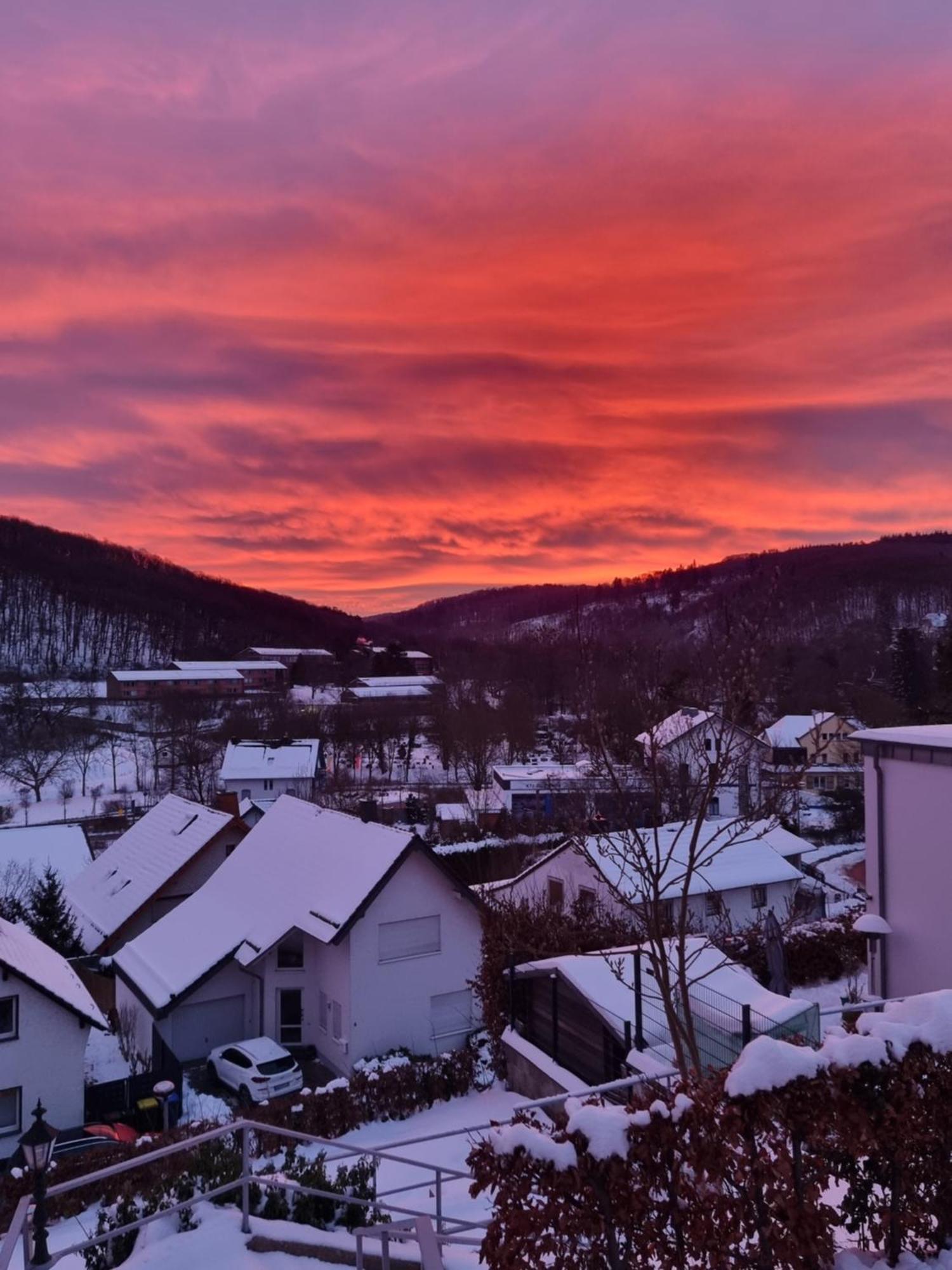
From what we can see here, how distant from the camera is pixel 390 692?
3684 inches

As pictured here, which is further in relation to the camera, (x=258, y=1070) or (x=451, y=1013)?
(x=451, y=1013)

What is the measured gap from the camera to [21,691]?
72.6 m

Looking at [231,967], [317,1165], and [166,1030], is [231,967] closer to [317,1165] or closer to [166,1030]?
[166,1030]

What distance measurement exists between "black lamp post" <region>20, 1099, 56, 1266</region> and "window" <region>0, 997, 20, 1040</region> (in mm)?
11168

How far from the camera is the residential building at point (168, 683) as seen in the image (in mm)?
93938

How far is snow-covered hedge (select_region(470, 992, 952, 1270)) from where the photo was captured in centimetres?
365

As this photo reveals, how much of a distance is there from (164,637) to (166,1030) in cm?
12983

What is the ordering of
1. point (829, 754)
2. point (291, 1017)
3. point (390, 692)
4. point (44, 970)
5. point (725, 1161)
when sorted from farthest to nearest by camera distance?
point (390, 692) → point (829, 754) → point (291, 1017) → point (44, 970) → point (725, 1161)

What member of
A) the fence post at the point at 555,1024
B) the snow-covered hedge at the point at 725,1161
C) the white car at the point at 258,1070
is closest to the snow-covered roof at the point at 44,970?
the white car at the point at 258,1070

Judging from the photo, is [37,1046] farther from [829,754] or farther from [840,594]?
[840,594]

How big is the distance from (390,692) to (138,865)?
66.8 metres

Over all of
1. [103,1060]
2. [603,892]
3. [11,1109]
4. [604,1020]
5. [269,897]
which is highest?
[604,1020]

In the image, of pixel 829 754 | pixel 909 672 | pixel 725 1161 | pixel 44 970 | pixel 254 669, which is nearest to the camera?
pixel 725 1161

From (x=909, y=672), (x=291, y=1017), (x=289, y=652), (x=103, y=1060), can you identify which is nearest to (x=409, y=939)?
(x=291, y=1017)
